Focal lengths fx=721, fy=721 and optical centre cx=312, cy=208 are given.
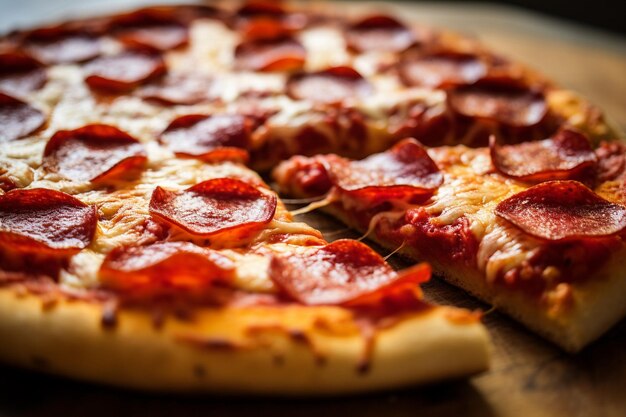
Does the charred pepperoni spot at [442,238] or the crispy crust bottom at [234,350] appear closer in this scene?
the crispy crust bottom at [234,350]

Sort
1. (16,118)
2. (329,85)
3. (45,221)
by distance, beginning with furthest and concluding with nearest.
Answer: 1. (329,85)
2. (16,118)
3. (45,221)

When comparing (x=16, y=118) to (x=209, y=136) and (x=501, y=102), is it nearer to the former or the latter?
(x=209, y=136)

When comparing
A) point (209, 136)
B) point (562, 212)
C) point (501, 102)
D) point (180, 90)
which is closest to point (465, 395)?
point (562, 212)

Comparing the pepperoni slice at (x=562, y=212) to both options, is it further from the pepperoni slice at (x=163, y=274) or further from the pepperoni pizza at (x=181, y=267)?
the pepperoni slice at (x=163, y=274)

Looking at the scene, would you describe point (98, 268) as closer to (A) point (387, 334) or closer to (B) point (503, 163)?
(A) point (387, 334)

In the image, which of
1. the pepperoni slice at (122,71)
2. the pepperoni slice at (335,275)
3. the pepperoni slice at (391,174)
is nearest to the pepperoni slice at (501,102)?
→ the pepperoni slice at (391,174)

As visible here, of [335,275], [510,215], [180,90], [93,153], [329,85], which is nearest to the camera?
[335,275]
